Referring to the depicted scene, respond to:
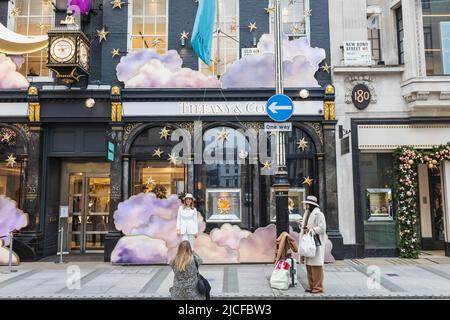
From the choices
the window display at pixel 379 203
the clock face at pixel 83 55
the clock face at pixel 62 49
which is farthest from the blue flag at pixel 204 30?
the window display at pixel 379 203

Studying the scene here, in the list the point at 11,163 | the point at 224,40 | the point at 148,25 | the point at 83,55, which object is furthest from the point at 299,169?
the point at 11,163

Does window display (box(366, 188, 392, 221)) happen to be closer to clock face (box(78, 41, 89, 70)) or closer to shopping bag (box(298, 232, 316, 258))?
shopping bag (box(298, 232, 316, 258))

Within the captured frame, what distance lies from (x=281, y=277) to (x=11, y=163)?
918cm

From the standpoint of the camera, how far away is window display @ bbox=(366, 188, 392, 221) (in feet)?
42.8

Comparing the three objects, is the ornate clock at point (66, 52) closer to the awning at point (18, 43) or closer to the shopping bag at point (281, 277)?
the awning at point (18, 43)

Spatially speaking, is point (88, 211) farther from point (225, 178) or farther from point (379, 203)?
point (379, 203)

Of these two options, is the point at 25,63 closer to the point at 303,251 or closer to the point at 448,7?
the point at 303,251

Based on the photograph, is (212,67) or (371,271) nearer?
(371,271)

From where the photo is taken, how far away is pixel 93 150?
13.2m

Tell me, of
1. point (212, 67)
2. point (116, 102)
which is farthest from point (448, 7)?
point (116, 102)

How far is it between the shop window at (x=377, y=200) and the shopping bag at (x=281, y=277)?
5.06 meters

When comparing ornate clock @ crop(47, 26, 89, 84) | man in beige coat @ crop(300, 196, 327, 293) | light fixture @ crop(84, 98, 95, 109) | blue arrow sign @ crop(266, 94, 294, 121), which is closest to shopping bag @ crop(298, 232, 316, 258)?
man in beige coat @ crop(300, 196, 327, 293)

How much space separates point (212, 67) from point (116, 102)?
318 centimetres

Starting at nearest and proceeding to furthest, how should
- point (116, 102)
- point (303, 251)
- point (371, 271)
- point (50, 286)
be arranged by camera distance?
point (303, 251) < point (50, 286) < point (371, 271) < point (116, 102)
